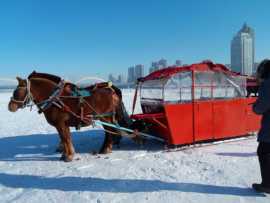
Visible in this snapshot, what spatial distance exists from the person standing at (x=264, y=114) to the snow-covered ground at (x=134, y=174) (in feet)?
0.82

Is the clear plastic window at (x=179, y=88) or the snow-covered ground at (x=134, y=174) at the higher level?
the clear plastic window at (x=179, y=88)

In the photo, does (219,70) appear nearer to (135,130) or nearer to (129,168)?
(135,130)

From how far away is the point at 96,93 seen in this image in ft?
20.6

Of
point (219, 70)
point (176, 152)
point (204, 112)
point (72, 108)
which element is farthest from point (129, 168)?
point (219, 70)

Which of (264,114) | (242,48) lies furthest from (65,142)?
(242,48)

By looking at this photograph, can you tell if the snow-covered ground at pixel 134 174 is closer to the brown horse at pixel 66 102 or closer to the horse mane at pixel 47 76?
the brown horse at pixel 66 102

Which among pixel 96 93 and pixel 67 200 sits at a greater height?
pixel 96 93

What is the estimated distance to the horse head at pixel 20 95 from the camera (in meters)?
5.83

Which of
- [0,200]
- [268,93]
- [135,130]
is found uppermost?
[268,93]

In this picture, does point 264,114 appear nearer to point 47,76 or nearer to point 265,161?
point 265,161

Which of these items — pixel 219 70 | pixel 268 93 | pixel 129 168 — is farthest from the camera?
pixel 219 70

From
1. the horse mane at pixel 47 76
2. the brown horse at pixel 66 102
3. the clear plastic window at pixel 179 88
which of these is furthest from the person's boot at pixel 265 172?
the horse mane at pixel 47 76

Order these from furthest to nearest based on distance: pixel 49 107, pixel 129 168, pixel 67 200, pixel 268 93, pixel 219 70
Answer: pixel 219 70, pixel 49 107, pixel 129 168, pixel 67 200, pixel 268 93

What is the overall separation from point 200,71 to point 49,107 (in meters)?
3.53
